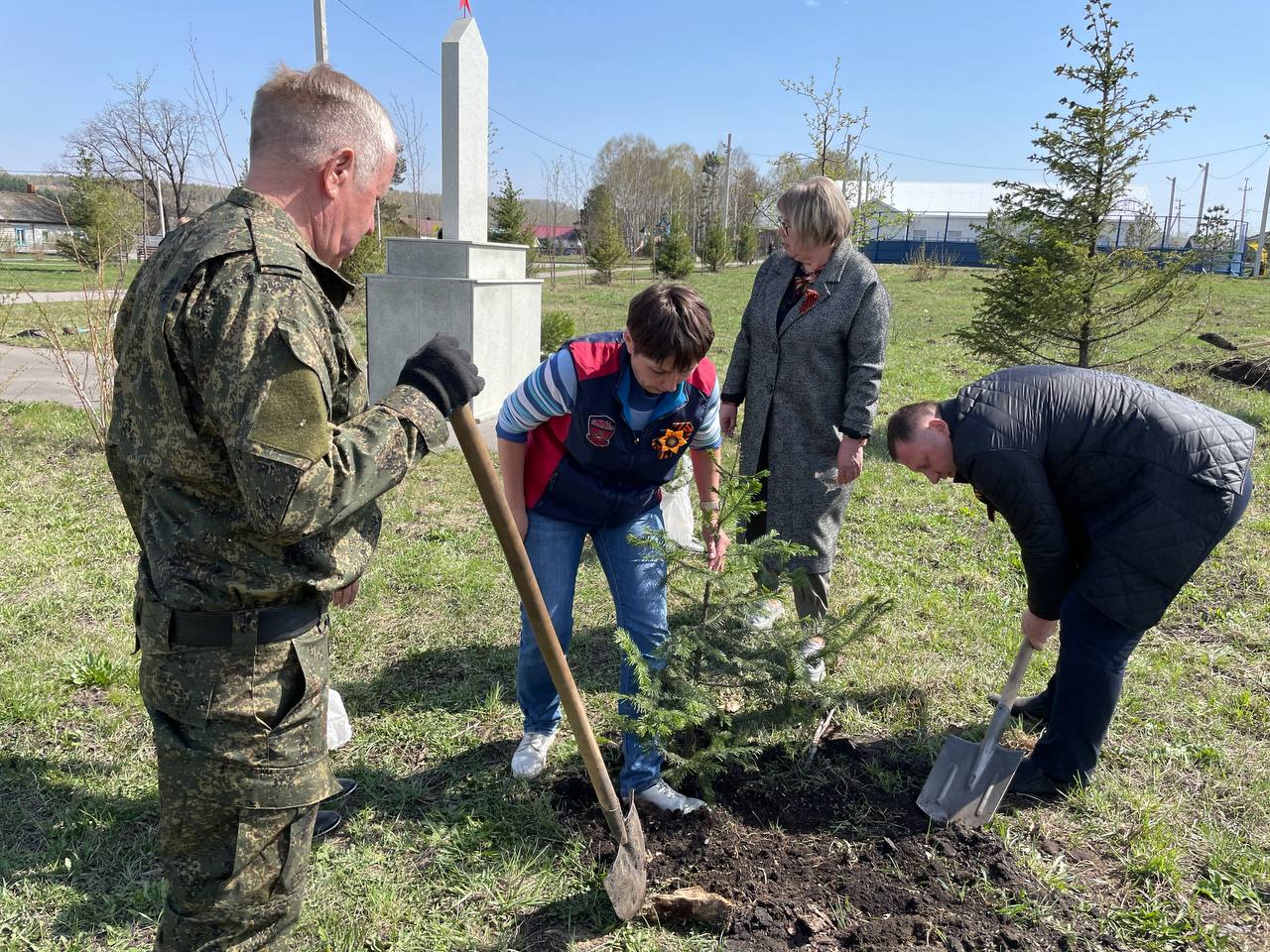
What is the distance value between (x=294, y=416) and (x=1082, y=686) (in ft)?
8.82

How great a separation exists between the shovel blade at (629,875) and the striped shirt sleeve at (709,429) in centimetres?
112

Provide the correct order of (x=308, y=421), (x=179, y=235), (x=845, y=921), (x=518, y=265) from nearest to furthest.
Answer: (x=308, y=421), (x=179, y=235), (x=845, y=921), (x=518, y=265)

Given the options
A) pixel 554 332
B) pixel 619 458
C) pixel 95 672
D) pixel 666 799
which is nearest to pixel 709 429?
pixel 619 458

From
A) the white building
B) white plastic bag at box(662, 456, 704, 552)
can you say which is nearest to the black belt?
white plastic bag at box(662, 456, 704, 552)

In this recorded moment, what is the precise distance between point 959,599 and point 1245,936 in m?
2.33

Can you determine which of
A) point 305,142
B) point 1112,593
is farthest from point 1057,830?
point 305,142

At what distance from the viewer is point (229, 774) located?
1629 mm

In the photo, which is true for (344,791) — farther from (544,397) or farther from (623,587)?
(544,397)

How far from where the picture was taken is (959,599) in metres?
4.66

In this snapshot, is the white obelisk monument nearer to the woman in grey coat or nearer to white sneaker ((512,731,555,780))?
the woman in grey coat

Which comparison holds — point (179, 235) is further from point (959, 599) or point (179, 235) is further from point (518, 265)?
point (518, 265)

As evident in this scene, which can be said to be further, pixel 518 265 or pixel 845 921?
pixel 518 265

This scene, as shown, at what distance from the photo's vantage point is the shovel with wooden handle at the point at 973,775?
2.84 metres

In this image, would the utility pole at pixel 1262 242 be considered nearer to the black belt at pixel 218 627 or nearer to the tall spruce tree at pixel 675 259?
the tall spruce tree at pixel 675 259
